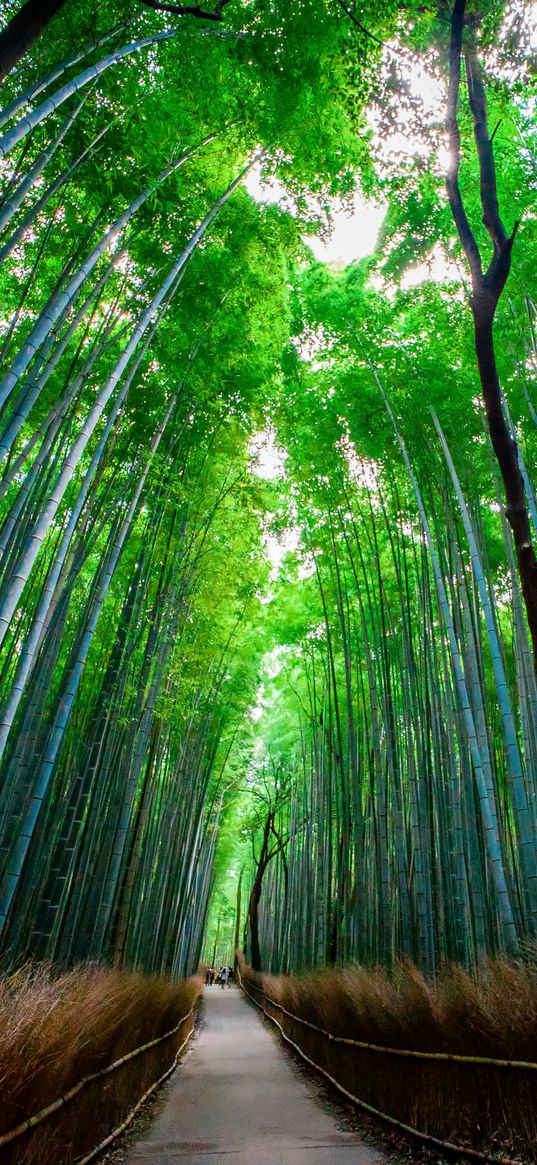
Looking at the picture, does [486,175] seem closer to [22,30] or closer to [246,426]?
[22,30]

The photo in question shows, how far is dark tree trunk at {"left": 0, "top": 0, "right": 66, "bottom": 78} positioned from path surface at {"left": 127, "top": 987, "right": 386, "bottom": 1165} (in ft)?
12.4

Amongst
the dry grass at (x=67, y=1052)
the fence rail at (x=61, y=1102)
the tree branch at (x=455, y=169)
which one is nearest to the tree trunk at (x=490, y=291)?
the tree branch at (x=455, y=169)

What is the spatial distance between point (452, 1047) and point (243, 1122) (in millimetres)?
1620

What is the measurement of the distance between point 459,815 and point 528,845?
0.74m

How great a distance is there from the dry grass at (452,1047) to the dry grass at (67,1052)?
117 centimetres

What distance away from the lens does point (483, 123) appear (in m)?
2.29

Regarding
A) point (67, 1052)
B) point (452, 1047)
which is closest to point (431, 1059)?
point (452, 1047)

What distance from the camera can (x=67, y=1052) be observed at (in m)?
1.88

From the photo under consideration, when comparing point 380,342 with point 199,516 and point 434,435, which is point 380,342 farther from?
point 199,516

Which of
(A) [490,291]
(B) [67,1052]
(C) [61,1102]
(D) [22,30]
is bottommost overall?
(C) [61,1102]

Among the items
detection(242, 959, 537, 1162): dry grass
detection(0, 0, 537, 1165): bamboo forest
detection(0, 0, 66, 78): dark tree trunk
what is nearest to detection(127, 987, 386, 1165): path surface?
detection(242, 959, 537, 1162): dry grass

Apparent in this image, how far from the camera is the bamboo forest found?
2574 mm

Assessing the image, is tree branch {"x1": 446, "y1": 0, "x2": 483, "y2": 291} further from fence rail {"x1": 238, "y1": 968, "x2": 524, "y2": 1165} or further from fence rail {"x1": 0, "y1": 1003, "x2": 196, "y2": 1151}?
fence rail {"x1": 0, "y1": 1003, "x2": 196, "y2": 1151}

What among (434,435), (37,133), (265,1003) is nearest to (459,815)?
(434,435)
